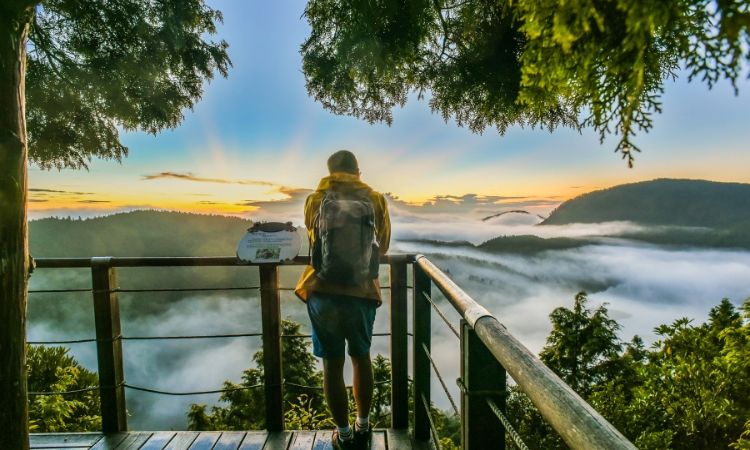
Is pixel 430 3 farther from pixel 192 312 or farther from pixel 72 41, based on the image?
pixel 192 312

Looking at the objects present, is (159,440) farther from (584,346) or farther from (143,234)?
(143,234)

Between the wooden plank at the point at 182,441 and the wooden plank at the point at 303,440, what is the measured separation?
0.64 metres

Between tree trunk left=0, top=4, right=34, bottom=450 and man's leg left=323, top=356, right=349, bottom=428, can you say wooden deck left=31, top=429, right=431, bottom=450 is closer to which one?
man's leg left=323, top=356, right=349, bottom=428

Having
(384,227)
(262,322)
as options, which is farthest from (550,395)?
(262,322)

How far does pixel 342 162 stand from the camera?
7.28 feet

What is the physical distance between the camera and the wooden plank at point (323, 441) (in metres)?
2.44

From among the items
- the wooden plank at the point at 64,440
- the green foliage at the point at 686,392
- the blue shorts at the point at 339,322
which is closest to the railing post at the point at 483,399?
the blue shorts at the point at 339,322

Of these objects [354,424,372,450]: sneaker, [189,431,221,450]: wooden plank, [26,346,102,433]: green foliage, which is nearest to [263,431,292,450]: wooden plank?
[189,431,221,450]: wooden plank

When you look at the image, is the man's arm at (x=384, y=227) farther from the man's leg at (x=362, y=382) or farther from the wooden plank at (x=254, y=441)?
the wooden plank at (x=254, y=441)

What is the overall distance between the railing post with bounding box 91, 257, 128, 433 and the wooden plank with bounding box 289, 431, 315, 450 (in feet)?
3.88

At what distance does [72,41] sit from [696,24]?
3.34m

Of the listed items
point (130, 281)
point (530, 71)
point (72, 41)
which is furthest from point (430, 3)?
point (130, 281)

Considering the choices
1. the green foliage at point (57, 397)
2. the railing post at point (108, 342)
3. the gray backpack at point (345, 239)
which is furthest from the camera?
the green foliage at point (57, 397)

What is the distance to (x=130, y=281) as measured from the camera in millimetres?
92688
